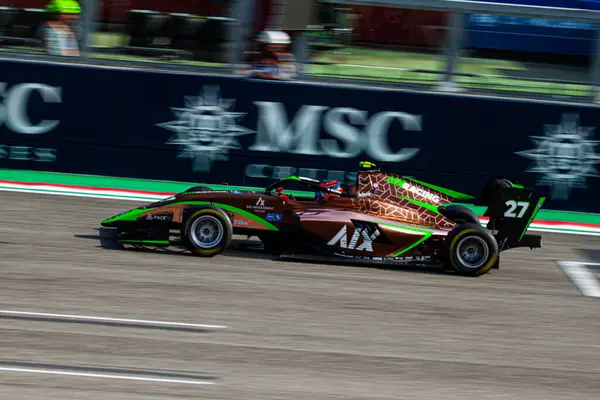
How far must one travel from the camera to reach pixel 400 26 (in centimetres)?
1190

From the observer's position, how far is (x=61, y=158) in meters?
12.1

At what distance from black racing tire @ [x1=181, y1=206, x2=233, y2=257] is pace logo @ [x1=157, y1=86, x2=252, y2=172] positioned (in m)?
3.42

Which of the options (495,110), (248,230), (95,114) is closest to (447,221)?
(248,230)

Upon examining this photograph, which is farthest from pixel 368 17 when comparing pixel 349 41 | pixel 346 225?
pixel 346 225

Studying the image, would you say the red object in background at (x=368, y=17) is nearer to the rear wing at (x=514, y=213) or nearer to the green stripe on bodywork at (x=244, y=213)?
the rear wing at (x=514, y=213)

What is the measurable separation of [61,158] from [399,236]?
18.1ft

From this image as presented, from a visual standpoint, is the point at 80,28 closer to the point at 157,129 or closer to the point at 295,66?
the point at 157,129

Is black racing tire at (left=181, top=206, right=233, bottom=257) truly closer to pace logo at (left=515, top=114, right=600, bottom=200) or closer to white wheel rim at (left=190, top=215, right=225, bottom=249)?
white wheel rim at (left=190, top=215, right=225, bottom=249)

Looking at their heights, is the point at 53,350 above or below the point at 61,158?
below

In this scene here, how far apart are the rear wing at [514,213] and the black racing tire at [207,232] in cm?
269

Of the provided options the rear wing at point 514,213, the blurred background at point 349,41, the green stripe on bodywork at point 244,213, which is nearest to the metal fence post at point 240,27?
the blurred background at point 349,41

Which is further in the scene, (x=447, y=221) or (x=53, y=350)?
(x=447, y=221)

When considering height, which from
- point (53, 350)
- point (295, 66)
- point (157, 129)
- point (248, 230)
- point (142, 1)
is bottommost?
point (53, 350)

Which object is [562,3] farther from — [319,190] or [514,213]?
[319,190]
